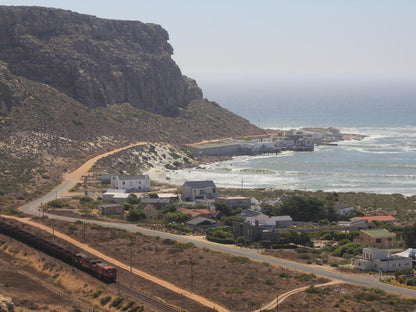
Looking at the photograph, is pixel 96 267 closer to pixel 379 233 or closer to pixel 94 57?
pixel 379 233

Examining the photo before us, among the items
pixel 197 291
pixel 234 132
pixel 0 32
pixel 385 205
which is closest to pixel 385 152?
pixel 234 132

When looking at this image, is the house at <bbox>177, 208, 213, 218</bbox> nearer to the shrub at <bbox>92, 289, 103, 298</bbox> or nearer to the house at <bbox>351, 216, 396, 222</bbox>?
the house at <bbox>351, 216, 396, 222</bbox>

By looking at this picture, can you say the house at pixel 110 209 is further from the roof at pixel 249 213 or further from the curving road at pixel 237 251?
the roof at pixel 249 213

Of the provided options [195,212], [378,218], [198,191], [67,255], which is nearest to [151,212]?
[195,212]

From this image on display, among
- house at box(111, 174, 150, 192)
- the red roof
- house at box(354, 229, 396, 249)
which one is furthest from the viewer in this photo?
house at box(111, 174, 150, 192)

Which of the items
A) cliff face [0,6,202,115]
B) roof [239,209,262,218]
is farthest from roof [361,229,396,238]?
cliff face [0,6,202,115]

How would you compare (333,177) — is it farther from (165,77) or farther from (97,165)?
(165,77)

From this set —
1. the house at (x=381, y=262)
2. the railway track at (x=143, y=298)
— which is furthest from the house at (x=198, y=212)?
the railway track at (x=143, y=298)
